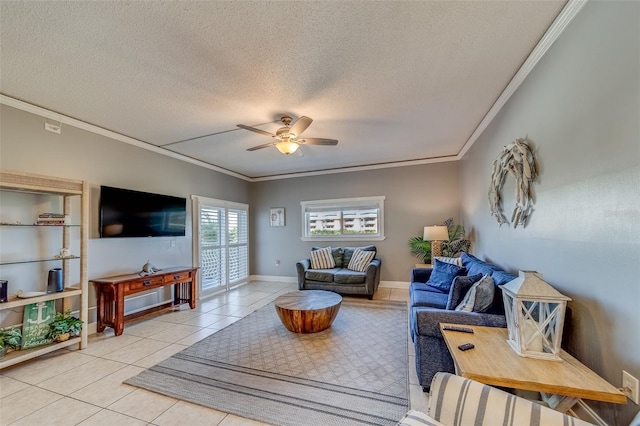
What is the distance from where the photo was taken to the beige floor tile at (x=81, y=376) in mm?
2238

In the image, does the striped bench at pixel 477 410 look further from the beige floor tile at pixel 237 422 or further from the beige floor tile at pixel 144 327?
the beige floor tile at pixel 144 327

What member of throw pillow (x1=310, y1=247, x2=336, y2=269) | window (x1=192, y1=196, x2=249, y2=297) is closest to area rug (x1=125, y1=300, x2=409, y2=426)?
throw pillow (x1=310, y1=247, x2=336, y2=269)

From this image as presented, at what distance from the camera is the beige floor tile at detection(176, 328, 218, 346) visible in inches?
122

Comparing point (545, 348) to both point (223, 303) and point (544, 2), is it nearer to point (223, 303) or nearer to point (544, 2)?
point (544, 2)

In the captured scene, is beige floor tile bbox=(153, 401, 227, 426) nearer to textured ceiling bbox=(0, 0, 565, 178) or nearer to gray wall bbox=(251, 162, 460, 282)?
textured ceiling bbox=(0, 0, 565, 178)

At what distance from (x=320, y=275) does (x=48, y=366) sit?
3.67 metres

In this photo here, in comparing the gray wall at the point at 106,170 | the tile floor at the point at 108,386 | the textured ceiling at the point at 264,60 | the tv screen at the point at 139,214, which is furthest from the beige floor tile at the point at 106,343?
the textured ceiling at the point at 264,60

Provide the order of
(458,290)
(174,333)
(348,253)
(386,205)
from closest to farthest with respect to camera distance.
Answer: (458,290), (174,333), (348,253), (386,205)

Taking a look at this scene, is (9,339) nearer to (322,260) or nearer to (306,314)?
(306,314)

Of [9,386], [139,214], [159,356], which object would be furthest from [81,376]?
[139,214]

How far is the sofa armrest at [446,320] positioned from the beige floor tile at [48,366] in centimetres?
329

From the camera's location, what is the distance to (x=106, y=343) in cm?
311

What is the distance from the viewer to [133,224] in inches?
151

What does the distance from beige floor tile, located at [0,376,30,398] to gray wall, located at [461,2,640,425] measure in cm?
417
